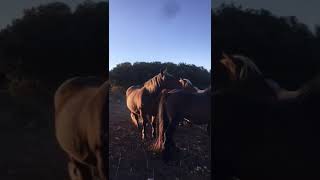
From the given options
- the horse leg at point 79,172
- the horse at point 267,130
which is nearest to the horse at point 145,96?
the horse at point 267,130

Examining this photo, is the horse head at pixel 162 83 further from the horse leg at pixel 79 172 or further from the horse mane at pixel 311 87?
the horse mane at pixel 311 87

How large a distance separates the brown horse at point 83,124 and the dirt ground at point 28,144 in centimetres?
11

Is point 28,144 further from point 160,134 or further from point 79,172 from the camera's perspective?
point 160,134

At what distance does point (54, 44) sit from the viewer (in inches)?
166

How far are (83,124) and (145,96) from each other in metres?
0.71

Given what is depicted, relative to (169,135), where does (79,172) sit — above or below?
below

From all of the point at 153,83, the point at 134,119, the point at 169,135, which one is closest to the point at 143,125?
the point at 134,119

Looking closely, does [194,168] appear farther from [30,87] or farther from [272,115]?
[30,87]

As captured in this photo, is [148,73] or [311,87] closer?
[311,87]

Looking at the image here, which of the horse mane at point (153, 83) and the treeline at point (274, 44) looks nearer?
the treeline at point (274, 44)

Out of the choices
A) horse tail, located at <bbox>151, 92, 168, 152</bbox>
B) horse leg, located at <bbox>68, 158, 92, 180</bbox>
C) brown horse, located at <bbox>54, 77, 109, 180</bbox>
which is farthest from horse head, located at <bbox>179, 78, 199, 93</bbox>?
horse leg, located at <bbox>68, 158, 92, 180</bbox>

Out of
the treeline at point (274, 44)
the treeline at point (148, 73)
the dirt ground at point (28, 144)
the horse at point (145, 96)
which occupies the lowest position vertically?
the dirt ground at point (28, 144)

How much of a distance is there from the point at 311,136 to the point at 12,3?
130 inches

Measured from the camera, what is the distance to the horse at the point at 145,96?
4.43 m
